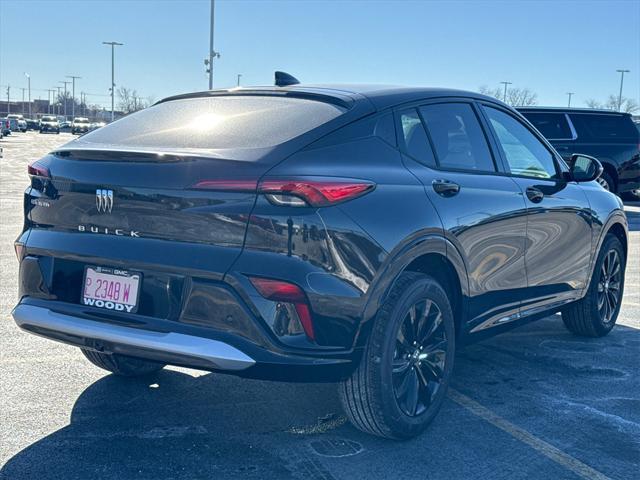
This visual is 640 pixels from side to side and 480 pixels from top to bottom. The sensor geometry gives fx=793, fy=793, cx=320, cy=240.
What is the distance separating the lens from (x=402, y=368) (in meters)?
3.77

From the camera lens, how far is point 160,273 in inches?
131

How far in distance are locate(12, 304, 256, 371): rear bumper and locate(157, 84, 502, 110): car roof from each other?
137 cm

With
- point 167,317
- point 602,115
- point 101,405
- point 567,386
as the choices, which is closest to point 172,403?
point 101,405

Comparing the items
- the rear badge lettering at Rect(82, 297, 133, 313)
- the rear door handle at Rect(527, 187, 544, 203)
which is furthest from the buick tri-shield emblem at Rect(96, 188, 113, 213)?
the rear door handle at Rect(527, 187, 544, 203)

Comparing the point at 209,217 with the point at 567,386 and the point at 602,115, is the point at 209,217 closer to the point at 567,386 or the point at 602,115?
the point at 567,386

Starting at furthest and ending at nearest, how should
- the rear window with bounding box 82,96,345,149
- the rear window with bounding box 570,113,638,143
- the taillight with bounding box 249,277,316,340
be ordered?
the rear window with bounding box 570,113,638,143
the rear window with bounding box 82,96,345,149
the taillight with bounding box 249,277,316,340

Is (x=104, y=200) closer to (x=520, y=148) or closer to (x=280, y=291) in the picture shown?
(x=280, y=291)

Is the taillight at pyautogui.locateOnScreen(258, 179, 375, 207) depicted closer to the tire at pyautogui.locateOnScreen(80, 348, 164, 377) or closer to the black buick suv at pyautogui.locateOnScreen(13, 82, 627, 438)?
the black buick suv at pyautogui.locateOnScreen(13, 82, 627, 438)

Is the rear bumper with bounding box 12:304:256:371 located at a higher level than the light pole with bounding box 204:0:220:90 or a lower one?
lower

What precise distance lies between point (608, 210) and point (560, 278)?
2.99ft

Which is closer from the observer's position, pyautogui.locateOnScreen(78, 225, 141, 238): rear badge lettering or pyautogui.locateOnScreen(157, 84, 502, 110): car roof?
pyautogui.locateOnScreen(78, 225, 141, 238): rear badge lettering

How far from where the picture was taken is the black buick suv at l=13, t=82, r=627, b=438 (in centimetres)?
323

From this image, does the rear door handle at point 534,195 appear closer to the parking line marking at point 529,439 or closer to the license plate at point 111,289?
the parking line marking at point 529,439

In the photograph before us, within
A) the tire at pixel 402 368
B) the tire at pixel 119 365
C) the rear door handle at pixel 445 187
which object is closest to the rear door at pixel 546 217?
the rear door handle at pixel 445 187
